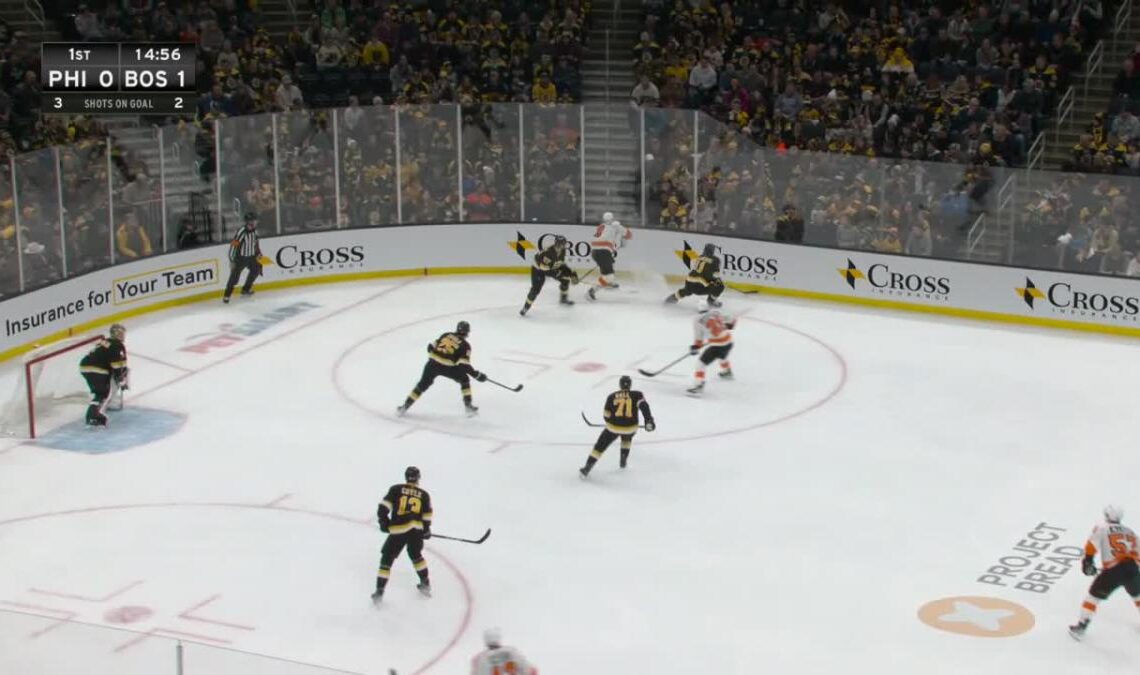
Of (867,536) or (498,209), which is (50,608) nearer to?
(867,536)

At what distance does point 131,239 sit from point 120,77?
363 centimetres

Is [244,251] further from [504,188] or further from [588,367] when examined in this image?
[588,367]

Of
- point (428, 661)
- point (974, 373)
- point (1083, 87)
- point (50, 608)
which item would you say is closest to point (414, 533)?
point (428, 661)

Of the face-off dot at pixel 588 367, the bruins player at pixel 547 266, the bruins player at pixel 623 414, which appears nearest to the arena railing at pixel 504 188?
the bruins player at pixel 547 266

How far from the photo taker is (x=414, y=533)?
14.0 meters

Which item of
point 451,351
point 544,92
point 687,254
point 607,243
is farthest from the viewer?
point 544,92

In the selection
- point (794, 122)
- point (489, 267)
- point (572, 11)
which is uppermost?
point (572, 11)

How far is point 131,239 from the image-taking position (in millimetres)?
23172

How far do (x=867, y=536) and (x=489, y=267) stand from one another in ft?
37.2

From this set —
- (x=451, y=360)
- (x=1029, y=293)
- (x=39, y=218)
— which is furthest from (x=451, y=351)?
(x=1029, y=293)

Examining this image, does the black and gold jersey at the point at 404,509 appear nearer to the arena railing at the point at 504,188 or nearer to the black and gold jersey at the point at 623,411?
the black and gold jersey at the point at 623,411

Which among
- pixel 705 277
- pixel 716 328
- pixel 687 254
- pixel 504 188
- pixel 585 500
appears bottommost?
pixel 585 500

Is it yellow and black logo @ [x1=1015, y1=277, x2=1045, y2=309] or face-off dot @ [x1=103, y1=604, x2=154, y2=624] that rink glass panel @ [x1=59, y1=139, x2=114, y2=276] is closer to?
face-off dot @ [x1=103, y1=604, x2=154, y2=624]

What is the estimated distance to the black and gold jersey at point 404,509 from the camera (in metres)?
13.8
